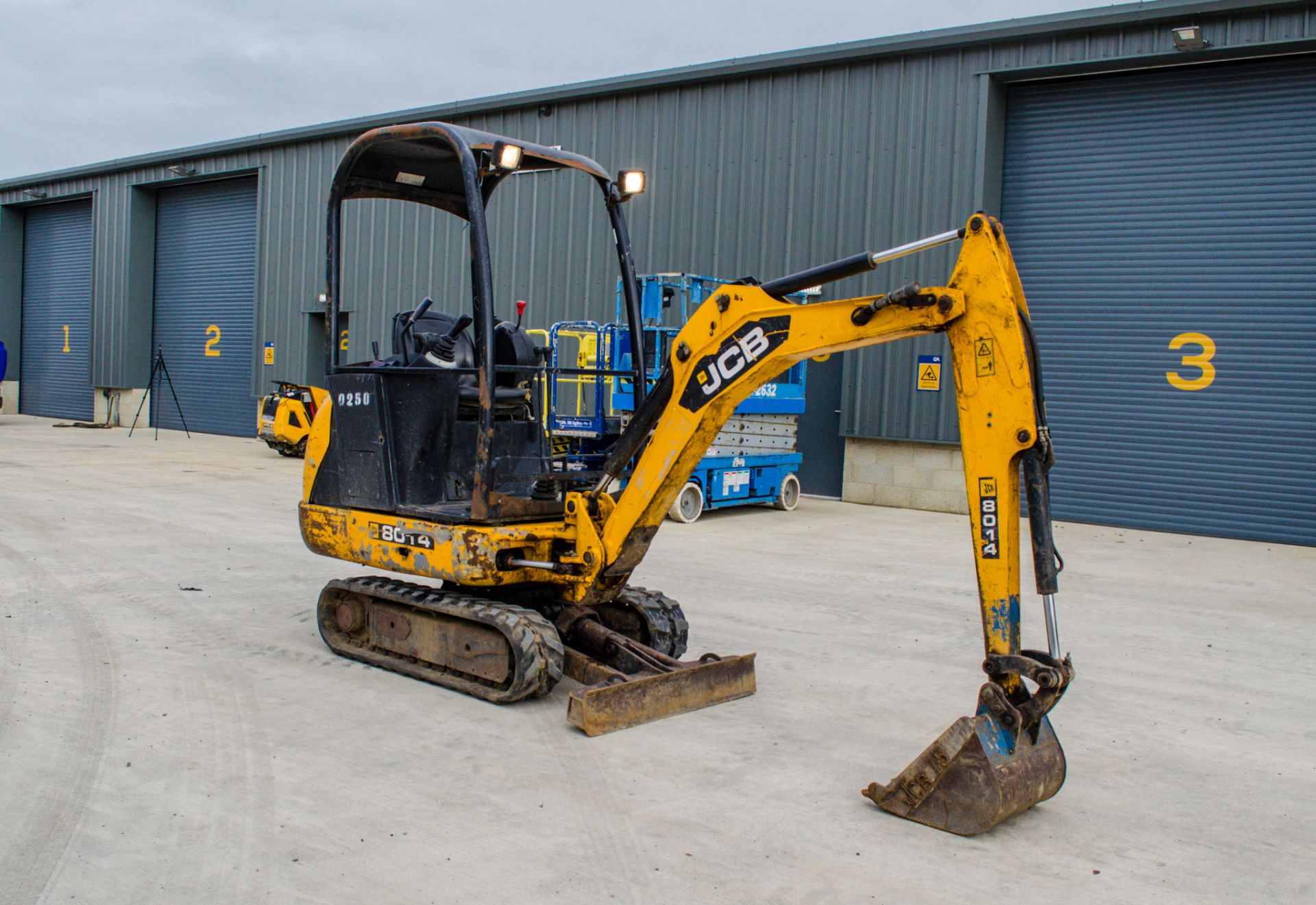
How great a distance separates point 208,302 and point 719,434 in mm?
18729

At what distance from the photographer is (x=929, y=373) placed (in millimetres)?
15453

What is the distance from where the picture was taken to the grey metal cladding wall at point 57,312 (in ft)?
102

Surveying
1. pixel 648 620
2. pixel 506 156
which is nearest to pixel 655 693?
pixel 648 620

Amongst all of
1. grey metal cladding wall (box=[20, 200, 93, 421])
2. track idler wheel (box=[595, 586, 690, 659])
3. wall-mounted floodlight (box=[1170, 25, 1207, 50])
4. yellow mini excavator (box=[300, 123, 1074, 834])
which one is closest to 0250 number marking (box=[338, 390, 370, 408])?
yellow mini excavator (box=[300, 123, 1074, 834])

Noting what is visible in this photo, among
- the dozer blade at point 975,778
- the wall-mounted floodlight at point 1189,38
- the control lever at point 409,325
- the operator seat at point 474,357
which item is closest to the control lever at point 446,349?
the operator seat at point 474,357

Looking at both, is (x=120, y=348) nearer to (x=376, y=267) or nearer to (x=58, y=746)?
(x=376, y=267)

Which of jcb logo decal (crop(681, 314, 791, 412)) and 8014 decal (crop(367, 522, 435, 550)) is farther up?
jcb logo decal (crop(681, 314, 791, 412))

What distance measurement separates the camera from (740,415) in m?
14.2

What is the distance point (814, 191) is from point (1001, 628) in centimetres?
1314

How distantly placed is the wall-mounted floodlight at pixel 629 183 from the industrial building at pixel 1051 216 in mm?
9510

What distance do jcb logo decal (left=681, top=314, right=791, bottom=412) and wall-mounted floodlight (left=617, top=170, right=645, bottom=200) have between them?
170 centimetres

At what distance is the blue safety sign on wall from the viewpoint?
15.4 meters

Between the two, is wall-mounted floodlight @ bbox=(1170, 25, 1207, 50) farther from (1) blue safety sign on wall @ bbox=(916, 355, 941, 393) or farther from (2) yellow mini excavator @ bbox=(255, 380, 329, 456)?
(2) yellow mini excavator @ bbox=(255, 380, 329, 456)

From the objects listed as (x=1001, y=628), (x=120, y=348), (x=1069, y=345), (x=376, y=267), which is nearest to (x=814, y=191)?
(x=1069, y=345)
